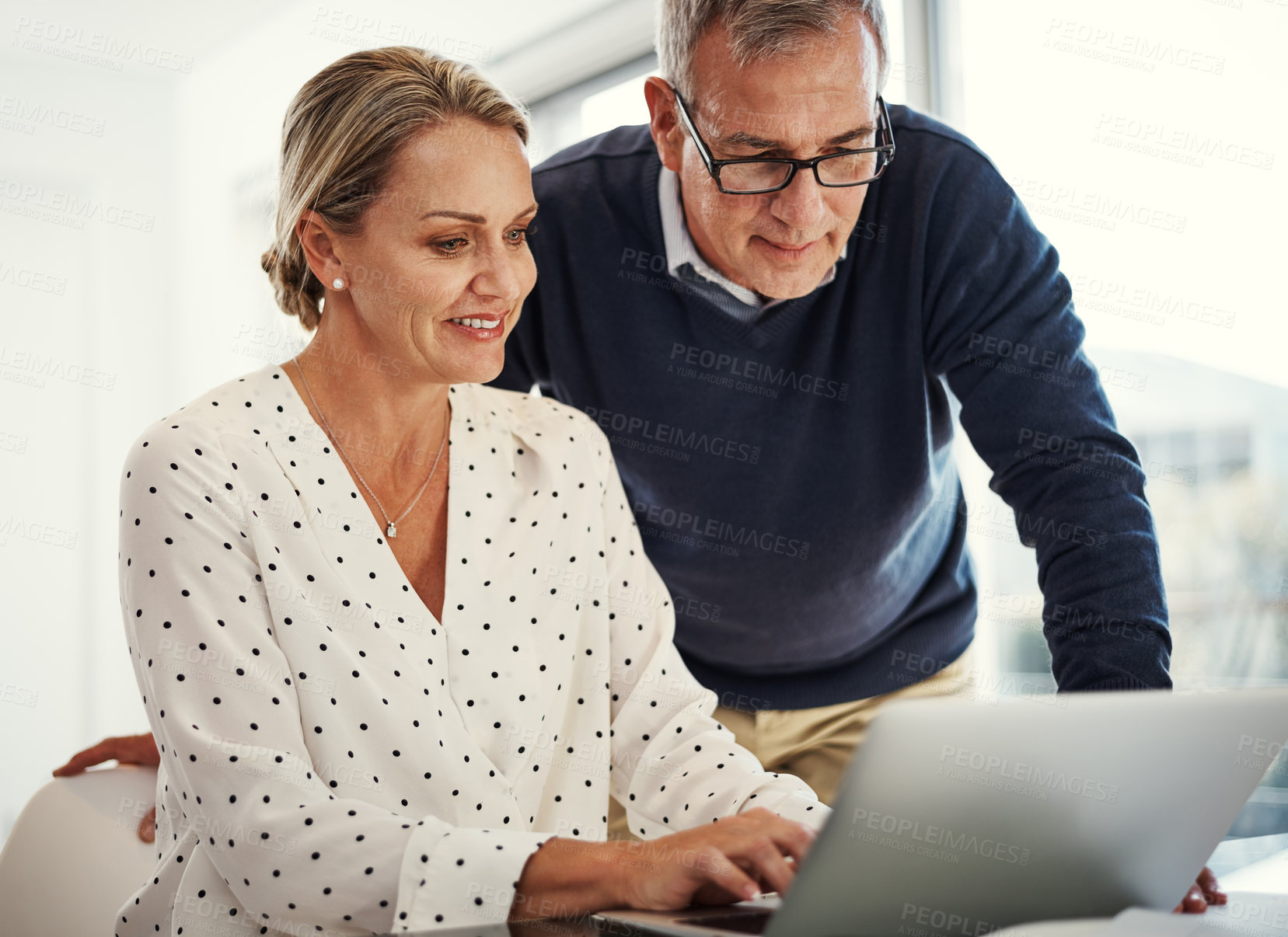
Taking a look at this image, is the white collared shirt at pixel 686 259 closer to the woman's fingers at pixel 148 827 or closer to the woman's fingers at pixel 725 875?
the woman's fingers at pixel 725 875

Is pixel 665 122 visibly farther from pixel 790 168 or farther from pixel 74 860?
pixel 74 860

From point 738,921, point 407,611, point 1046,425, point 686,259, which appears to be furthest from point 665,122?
point 738,921

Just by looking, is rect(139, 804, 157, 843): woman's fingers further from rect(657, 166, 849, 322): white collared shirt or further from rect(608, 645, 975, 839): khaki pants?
rect(657, 166, 849, 322): white collared shirt

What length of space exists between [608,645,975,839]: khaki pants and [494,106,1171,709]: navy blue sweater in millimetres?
21

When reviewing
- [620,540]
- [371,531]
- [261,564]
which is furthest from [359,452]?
[620,540]

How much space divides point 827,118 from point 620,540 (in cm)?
60

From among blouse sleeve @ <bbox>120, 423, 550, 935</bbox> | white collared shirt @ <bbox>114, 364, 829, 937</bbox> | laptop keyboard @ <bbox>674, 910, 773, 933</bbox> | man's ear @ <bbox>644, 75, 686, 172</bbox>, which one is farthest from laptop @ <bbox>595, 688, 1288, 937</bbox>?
man's ear @ <bbox>644, 75, 686, 172</bbox>

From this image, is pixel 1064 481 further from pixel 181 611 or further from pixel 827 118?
pixel 181 611

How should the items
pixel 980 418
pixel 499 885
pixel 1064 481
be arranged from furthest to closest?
1. pixel 980 418
2. pixel 1064 481
3. pixel 499 885

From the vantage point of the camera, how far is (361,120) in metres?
1.24

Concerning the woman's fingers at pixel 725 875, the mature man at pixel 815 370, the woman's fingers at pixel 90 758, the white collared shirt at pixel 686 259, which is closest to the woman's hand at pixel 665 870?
the woman's fingers at pixel 725 875

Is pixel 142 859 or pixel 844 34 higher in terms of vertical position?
pixel 844 34

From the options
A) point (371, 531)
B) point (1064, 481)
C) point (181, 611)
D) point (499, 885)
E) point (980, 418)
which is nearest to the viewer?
point (499, 885)

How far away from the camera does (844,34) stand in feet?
4.20
